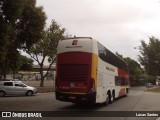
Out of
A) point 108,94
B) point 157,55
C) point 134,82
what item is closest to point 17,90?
point 108,94

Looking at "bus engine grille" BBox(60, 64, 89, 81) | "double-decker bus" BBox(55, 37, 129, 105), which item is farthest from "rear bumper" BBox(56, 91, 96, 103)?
"bus engine grille" BBox(60, 64, 89, 81)

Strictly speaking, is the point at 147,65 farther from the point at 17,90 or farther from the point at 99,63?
the point at 99,63

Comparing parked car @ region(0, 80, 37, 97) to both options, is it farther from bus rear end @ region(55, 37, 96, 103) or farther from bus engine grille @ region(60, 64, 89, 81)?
bus engine grille @ region(60, 64, 89, 81)

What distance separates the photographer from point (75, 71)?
768 inches

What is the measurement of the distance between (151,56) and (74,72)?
41.7 metres

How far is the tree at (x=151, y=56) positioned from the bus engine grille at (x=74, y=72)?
39965 millimetres

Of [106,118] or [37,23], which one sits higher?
[37,23]

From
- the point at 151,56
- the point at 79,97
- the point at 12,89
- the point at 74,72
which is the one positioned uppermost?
the point at 151,56

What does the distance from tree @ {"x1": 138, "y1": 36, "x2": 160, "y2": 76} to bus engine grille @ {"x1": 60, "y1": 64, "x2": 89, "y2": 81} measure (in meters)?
40.0

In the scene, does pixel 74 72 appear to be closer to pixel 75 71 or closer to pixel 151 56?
pixel 75 71

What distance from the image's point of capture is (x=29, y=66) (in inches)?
3167

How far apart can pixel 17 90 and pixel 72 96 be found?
58.1ft

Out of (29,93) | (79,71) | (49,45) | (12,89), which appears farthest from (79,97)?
(49,45)

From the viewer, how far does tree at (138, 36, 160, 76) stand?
58.6 metres
